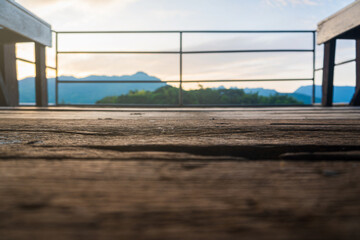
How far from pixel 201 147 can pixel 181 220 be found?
25cm

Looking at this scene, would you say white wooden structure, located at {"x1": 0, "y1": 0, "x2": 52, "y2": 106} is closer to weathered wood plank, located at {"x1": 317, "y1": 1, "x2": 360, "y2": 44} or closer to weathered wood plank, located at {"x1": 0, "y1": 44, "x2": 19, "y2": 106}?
weathered wood plank, located at {"x1": 0, "y1": 44, "x2": 19, "y2": 106}

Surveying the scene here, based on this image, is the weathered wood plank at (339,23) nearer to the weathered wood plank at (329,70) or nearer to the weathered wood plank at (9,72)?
the weathered wood plank at (329,70)

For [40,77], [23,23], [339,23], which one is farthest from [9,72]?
[339,23]

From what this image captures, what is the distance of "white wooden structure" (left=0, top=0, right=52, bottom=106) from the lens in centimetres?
238

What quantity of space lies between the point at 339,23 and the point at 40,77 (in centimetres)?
304

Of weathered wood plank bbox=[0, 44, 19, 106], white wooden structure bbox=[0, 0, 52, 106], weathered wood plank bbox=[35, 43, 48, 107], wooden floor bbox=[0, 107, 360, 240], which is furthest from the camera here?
weathered wood plank bbox=[35, 43, 48, 107]

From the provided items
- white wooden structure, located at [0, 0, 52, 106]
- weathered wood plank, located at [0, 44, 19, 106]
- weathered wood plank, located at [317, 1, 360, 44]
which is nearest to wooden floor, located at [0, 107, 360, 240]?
white wooden structure, located at [0, 0, 52, 106]

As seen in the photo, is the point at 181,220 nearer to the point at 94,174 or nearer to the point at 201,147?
the point at 94,174

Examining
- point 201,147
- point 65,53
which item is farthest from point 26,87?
point 201,147

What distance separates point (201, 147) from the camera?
427 mm

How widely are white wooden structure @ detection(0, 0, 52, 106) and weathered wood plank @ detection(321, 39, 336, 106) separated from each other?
9.78 ft

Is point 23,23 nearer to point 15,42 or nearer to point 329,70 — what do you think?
point 15,42

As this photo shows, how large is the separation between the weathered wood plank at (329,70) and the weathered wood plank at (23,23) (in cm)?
298

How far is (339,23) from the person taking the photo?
2.71 metres
